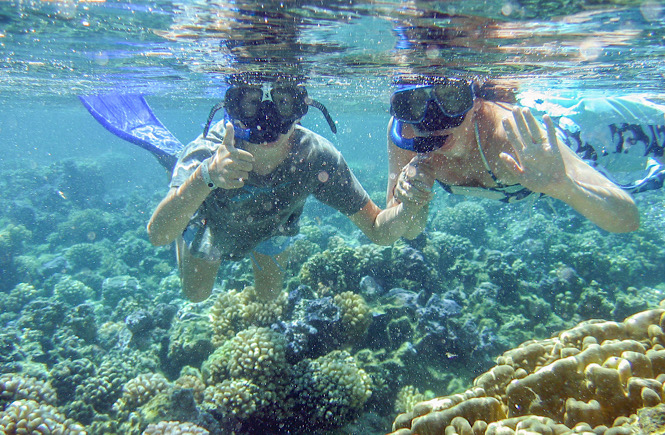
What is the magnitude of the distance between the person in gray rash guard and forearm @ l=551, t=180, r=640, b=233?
1.22 m

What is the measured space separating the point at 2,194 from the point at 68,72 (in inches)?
584

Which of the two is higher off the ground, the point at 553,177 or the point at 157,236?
the point at 553,177

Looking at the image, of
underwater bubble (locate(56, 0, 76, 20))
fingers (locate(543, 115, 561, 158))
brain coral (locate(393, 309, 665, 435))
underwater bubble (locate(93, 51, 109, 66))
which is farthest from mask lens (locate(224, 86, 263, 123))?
underwater bubble (locate(93, 51, 109, 66))

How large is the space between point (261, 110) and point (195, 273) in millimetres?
3489

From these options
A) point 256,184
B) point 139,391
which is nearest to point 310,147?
point 256,184

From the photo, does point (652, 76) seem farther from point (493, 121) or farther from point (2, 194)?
point (2, 194)

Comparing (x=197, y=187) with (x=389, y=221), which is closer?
(x=197, y=187)

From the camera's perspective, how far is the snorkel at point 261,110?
3.18 metres

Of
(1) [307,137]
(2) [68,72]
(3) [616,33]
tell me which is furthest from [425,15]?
(2) [68,72]

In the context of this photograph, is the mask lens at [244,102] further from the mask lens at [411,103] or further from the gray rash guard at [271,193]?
the mask lens at [411,103]

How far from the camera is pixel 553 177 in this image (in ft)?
8.18

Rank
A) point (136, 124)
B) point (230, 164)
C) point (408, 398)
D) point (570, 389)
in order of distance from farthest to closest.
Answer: point (136, 124) → point (408, 398) → point (230, 164) → point (570, 389)

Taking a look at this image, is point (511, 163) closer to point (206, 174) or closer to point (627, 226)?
point (627, 226)

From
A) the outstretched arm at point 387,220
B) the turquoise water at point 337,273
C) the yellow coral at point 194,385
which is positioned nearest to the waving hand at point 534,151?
the outstretched arm at point 387,220
